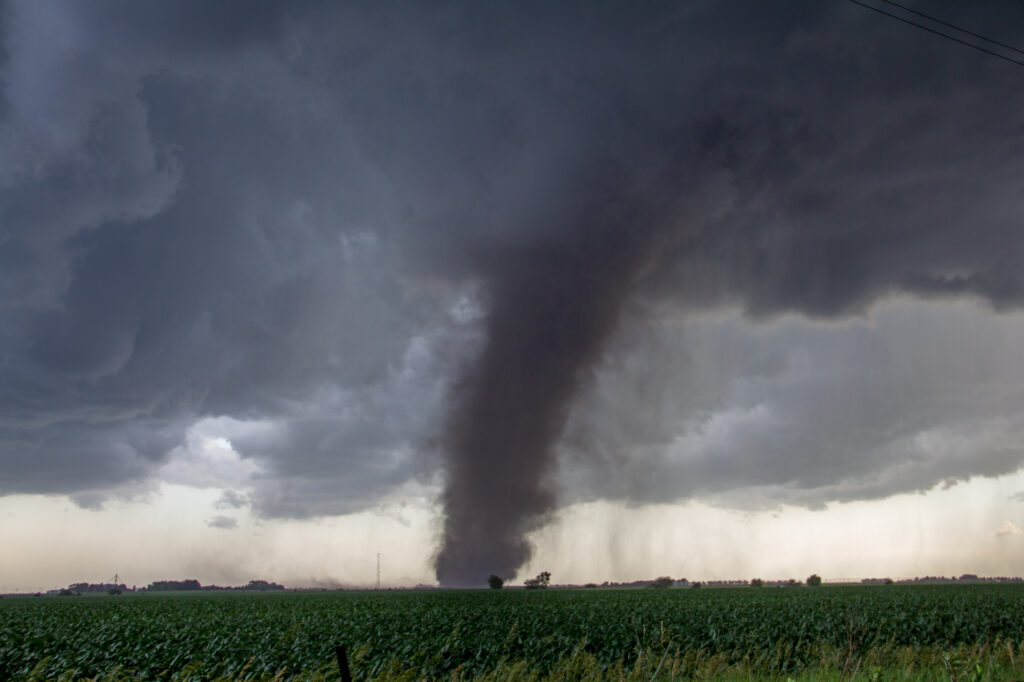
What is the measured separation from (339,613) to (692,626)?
80.0 ft

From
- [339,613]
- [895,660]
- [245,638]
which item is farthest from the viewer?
[339,613]

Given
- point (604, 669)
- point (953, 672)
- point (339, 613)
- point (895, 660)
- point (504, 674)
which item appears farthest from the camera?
point (339, 613)

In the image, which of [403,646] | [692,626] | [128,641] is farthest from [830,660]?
[128,641]

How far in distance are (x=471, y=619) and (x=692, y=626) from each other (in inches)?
545

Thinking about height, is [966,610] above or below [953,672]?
below

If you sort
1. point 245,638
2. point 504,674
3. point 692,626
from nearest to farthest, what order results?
point 504,674 < point 245,638 < point 692,626

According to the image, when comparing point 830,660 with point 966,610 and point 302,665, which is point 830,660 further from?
point 966,610

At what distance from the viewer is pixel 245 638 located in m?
29.2

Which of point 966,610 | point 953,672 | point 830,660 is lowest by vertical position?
point 966,610

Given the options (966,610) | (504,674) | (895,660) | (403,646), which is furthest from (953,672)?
(966,610)

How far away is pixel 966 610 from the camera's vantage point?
46.6m

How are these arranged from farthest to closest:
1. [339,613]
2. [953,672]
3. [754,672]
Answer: [339,613], [754,672], [953,672]

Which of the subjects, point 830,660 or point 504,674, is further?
point 830,660

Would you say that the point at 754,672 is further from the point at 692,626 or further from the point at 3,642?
the point at 3,642
